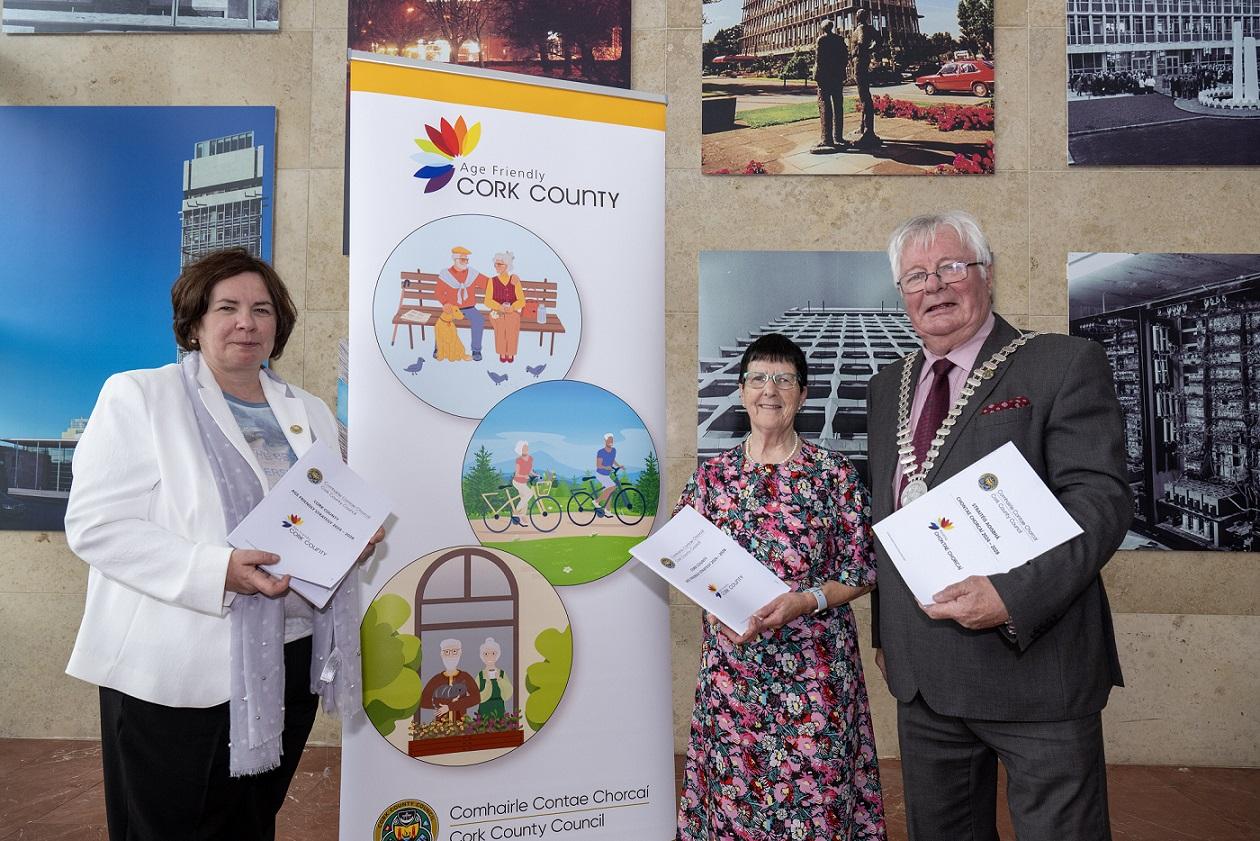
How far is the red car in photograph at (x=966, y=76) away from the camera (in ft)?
12.6

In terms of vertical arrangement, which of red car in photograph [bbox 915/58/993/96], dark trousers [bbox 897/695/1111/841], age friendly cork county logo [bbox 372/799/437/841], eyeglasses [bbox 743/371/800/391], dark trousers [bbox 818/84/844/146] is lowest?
age friendly cork county logo [bbox 372/799/437/841]

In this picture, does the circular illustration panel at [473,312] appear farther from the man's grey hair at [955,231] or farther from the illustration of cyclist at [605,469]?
the man's grey hair at [955,231]

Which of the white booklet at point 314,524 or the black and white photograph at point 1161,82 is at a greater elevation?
the black and white photograph at point 1161,82

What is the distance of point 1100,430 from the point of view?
62.6 inches

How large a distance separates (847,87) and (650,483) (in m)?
2.61

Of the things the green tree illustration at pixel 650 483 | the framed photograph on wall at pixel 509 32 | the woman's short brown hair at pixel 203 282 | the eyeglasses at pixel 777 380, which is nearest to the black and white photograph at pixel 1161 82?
the framed photograph on wall at pixel 509 32

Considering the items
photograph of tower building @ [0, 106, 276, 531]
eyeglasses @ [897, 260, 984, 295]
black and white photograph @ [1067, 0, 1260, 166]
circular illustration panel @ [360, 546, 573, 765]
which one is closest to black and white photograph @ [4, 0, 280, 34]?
photograph of tower building @ [0, 106, 276, 531]

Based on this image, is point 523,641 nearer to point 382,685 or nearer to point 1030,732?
point 382,685

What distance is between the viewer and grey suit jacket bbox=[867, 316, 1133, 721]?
1539mm

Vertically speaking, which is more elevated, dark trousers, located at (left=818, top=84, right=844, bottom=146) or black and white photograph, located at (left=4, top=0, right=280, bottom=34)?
black and white photograph, located at (left=4, top=0, right=280, bottom=34)

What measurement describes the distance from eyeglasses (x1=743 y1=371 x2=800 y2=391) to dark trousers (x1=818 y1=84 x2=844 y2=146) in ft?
6.84

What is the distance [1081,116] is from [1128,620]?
250cm

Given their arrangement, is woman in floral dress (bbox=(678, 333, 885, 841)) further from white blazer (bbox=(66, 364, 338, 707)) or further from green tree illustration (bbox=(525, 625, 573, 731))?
white blazer (bbox=(66, 364, 338, 707))

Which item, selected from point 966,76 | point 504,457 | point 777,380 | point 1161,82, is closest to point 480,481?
point 504,457
